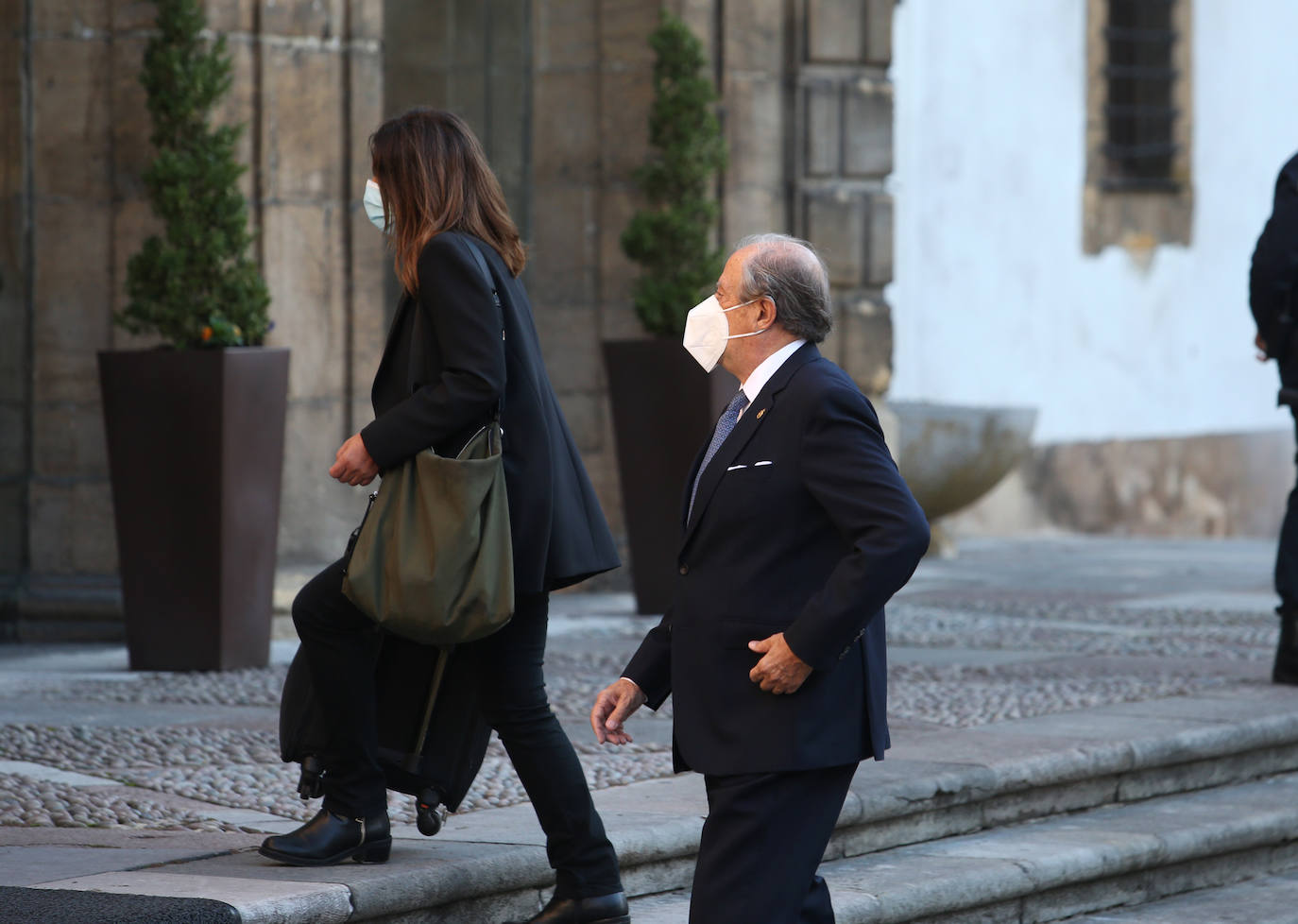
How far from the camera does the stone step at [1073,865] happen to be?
4660 millimetres

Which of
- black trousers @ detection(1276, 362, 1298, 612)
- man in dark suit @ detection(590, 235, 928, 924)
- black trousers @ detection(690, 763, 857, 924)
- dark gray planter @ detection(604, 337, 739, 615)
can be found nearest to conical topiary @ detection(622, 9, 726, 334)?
dark gray planter @ detection(604, 337, 739, 615)

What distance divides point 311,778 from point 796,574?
1.24 meters

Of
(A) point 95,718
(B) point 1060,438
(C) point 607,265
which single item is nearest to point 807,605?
(A) point 95,718

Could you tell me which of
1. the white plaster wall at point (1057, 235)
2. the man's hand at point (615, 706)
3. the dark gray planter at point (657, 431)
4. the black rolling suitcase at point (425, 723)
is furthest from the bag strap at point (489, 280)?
the white plaster wall at point (1057, 235)

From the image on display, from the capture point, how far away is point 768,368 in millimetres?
3430

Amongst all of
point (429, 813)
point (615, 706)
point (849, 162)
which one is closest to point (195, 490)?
point (429, 813)

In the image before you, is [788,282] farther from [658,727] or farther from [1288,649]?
[1288,649]

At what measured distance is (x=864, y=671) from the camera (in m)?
3.38

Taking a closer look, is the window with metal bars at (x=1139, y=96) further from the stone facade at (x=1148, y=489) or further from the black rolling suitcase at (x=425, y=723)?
the black rolling suitcase at (x=425, y=723)

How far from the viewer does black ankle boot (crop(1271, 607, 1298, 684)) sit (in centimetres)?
685

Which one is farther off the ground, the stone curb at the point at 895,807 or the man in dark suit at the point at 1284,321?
the man in dark suit at the point at 1284,321

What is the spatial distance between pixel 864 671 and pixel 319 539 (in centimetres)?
531

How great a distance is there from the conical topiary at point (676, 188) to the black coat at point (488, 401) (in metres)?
4.66

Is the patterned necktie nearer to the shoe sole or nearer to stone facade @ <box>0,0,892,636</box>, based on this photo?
the shoe sole
